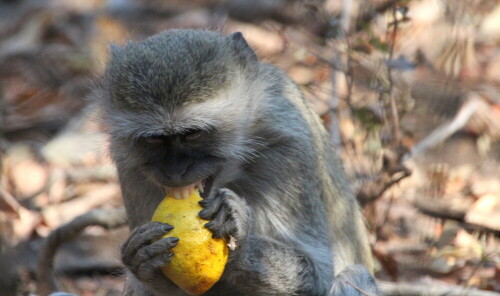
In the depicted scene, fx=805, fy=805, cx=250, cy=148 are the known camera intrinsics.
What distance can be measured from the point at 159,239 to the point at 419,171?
418 cm

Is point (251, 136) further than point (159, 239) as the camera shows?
Yes

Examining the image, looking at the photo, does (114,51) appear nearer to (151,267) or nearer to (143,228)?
(143,228)

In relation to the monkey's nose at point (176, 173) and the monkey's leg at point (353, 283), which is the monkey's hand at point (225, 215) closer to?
the monkey's nose at point (176, 173)

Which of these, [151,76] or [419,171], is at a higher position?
[151,76]

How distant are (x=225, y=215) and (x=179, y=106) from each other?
669 millimetres

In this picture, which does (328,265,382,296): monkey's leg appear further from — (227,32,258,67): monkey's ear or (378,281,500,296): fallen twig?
(227,32,258,67): monkey's ear

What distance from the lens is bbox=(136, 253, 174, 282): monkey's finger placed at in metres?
4.32

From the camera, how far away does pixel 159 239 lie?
170 inches

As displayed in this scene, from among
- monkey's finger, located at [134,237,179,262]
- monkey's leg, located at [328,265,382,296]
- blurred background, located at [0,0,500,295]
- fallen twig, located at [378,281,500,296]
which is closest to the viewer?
monkey's finger, located at [134,237,179,262]

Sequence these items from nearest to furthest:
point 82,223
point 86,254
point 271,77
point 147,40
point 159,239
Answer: point 159,239, point 147,40, point 271,77, point 82,223, point 86,254

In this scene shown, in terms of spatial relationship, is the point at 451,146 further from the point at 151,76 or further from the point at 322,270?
the point at 151,76

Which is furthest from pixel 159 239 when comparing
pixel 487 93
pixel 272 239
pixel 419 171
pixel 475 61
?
pixel 475 61

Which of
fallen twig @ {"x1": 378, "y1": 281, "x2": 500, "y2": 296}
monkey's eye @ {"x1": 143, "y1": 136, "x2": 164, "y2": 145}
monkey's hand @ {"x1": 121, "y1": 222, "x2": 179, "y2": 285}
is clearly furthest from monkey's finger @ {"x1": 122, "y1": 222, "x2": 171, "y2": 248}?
fallen twig @ {"x1": 378, "y1": 281, "x2": 500, "y2": 296}

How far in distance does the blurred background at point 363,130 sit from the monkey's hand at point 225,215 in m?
1.18
